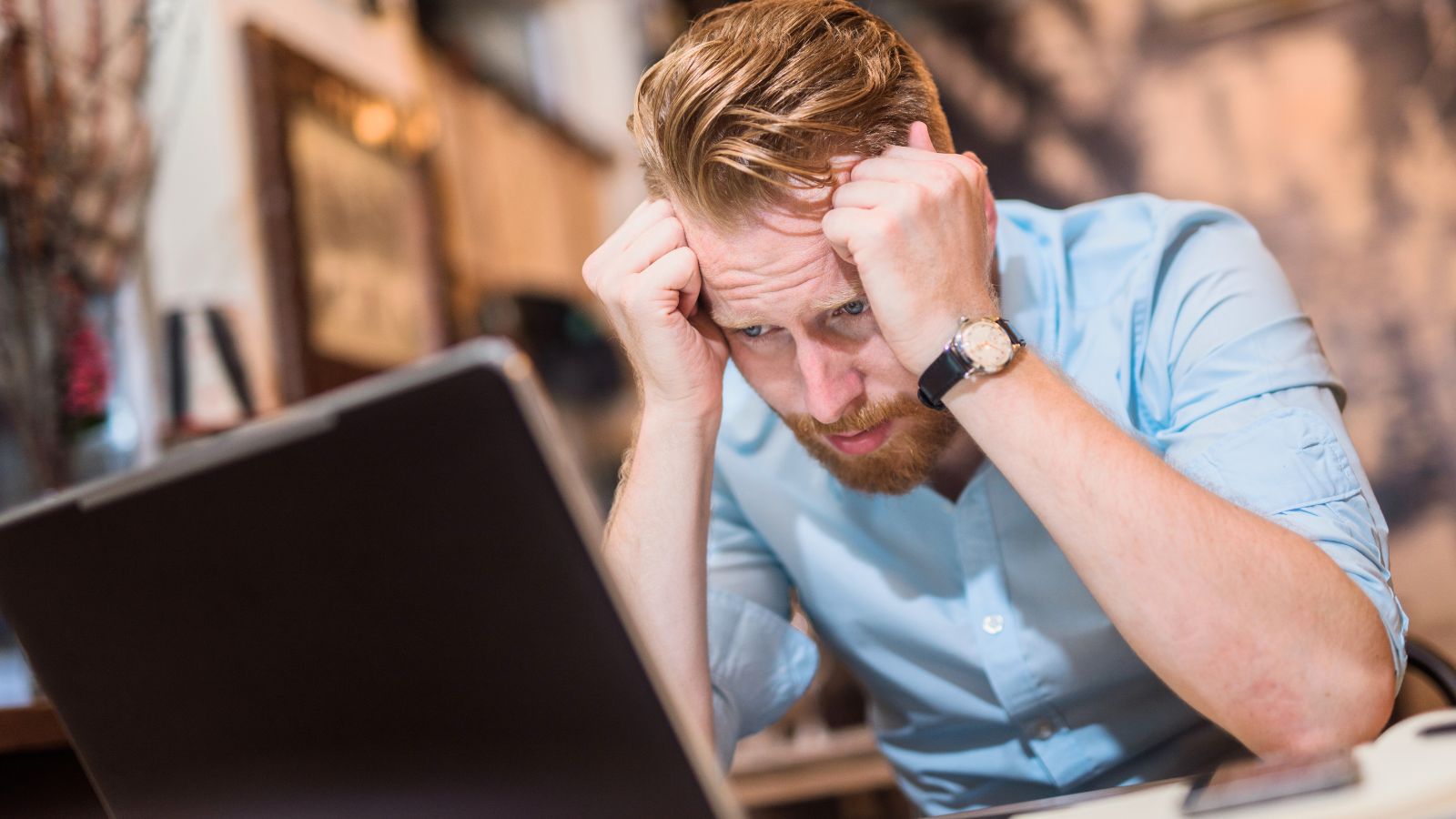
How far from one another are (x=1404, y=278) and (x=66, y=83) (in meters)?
4.11

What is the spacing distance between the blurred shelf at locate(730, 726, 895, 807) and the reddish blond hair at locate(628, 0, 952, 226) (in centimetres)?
156

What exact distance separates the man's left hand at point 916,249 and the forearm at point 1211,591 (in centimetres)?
11

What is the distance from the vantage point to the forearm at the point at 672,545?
1084mm

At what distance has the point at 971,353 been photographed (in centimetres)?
90

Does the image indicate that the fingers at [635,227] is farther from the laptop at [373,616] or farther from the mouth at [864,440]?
the laptop at [373,616]

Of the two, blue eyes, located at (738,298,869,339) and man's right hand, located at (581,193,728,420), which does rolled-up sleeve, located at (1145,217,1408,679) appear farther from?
man's right hand, located at (581,193,728,420)

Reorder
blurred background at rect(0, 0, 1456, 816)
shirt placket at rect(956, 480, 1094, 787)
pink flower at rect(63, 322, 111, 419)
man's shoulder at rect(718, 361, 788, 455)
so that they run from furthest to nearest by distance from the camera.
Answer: blurred background at rect(0, 0, 1456, 816)
pink flower at rect(63, 322, 111, 419)
man's shoulder at rect(718, 361, 788, 455)
shirt placket at rect(956, 480, 1094, 787)

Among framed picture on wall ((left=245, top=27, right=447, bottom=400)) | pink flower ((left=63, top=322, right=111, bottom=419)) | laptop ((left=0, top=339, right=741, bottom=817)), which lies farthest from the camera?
framed picture on wall ((left=245, top=27, right=447, bottom=400))

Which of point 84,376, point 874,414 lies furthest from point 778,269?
point 84,376

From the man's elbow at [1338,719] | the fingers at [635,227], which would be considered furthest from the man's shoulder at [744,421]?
the man's elbow at [1338,719]

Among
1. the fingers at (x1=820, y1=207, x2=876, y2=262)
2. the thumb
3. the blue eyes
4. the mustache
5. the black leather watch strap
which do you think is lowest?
the mustache

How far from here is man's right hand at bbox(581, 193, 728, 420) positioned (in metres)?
1.04

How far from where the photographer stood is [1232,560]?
829 millimetres

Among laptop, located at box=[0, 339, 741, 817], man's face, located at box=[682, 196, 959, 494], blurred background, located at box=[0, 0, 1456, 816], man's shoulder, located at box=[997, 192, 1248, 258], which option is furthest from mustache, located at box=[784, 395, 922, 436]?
blurred background, located at box=[0, 0, 1456, 816]
